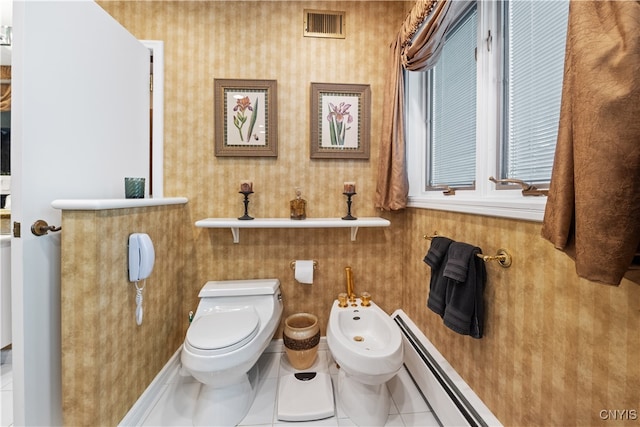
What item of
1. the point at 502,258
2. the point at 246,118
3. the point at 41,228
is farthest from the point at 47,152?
the point at 502,258

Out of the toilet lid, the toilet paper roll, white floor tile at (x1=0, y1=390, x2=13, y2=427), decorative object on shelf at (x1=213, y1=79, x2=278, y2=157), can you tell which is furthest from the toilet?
decorative object on shelf at (x1=213, y1=79, x2=278, y2=157)

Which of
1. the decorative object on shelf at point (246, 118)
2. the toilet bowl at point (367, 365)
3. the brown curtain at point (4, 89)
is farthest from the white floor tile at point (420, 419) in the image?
the brown curtain at point (4, 89)

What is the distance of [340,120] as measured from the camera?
1869 mm

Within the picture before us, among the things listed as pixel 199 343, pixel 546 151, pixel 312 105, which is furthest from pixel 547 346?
pixel 312 105

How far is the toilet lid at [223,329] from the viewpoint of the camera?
1.23 m

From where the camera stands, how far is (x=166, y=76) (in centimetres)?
177

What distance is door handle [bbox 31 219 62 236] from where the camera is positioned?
3.28ft

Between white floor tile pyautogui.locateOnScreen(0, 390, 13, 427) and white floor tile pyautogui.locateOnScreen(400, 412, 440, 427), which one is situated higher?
white floor tile pyautogui.locateOnScreen(0, 390, 13, 427)

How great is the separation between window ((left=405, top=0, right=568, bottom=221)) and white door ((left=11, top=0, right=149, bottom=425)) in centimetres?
Answer: 179

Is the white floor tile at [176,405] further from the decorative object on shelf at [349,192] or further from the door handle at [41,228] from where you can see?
the decorative object on shelf at [349,192]

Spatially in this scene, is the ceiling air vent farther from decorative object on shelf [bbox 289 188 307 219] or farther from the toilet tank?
the toilet tank

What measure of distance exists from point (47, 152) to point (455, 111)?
1996 millimetres

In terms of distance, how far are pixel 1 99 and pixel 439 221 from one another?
2.53 metres

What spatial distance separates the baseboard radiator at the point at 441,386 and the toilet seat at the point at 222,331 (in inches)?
39.1
